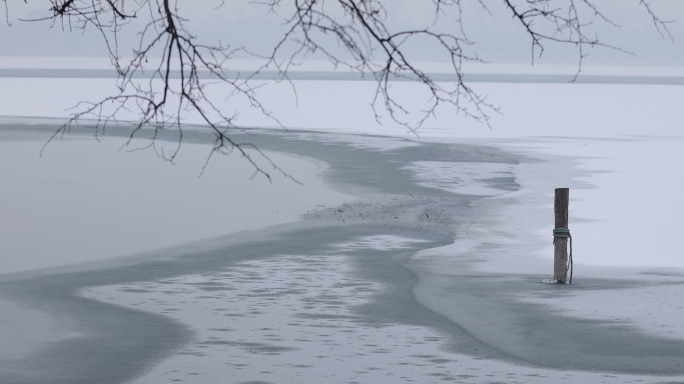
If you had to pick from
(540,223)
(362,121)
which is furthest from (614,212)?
(362,121)

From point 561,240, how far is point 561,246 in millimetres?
115

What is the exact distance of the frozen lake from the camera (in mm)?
10188

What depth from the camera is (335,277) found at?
47.5 feet

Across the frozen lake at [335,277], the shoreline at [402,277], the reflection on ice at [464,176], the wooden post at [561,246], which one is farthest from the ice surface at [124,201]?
the wooden post at [561,246]

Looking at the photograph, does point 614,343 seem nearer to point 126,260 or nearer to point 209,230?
point 126,260

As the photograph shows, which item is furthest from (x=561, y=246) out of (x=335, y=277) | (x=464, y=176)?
(x=464, y=176)

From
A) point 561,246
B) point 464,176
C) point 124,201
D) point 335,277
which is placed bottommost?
point 335,277

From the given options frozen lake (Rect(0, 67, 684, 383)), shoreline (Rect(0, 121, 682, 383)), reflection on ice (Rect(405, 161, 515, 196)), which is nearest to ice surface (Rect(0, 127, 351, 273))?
frozen lake (Rect(0, 67, 684, 383))

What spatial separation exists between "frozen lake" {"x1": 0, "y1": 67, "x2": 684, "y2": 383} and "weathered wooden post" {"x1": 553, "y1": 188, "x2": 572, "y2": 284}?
324 millimetres

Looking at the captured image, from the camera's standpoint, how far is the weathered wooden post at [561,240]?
14.1m

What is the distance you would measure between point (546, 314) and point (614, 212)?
9.67m

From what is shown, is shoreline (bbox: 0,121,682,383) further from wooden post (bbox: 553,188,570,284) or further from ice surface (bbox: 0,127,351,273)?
ice surface (bbox: 0,127,351,273)

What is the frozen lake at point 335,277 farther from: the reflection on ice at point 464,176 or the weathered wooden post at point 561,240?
the weathered wooden post at point 561,240

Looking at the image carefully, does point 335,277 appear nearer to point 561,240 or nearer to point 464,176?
point 561,240
